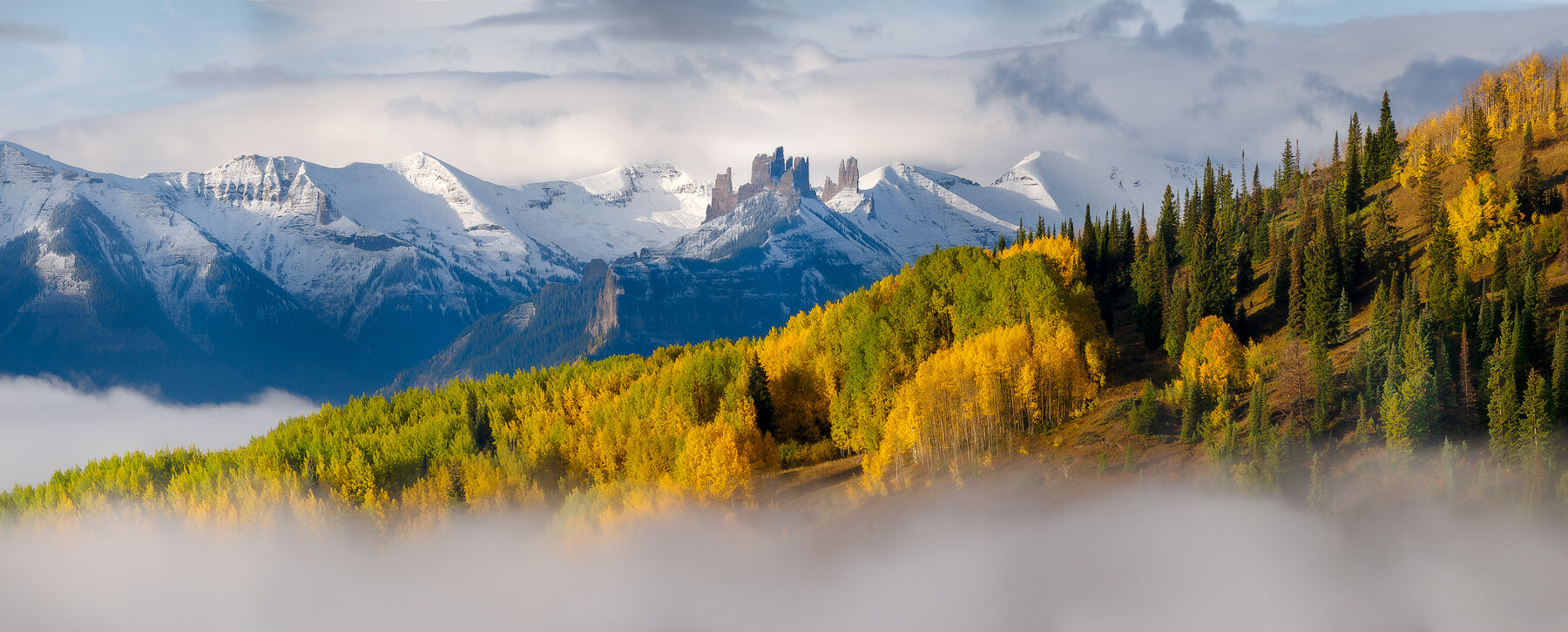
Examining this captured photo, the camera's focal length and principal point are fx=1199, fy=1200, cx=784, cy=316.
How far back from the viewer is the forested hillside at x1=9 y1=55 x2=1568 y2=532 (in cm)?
11631

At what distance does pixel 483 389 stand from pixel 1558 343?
143067mm

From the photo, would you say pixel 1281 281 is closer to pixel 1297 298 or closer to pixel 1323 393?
pixel 1297 298

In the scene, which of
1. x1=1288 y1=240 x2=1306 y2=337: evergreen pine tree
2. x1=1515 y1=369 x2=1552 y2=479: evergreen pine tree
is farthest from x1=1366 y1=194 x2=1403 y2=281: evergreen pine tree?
x1=1515 y1=369 x2=1552 y2=479: evergreen pine tree

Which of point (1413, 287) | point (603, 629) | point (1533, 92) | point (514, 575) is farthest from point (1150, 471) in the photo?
point (1533, 92)

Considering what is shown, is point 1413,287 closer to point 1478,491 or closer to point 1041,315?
point 1478,491

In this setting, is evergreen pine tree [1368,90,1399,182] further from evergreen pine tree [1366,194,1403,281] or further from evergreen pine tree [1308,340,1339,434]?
evergreen pine tree [1308,340,1339,434]

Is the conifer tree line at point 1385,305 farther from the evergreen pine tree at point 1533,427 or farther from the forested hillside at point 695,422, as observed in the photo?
the forested hillside at point 695,422

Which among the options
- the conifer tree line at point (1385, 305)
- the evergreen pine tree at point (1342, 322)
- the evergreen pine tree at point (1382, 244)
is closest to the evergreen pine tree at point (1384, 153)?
the conifer tree line at point (1385, 305)

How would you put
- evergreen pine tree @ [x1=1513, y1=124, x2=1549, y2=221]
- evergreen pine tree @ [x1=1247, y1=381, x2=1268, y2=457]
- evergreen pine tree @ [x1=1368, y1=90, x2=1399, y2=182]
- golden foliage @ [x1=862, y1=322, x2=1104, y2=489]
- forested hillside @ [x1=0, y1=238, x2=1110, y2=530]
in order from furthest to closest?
evergreen pine tree @ [x1=1368, y1=90, x2=1399, y2=182] → evergreen pine tree @ [x1=1513, y1=124, x2=1549, y2=221] → forested hillside @ [x1=0, y1=238, x2=1110, y2=530] → golden foliage @ [x1=862, y1=322, x2=1104, y2=489] → evergreen pine tree @ [x1=1247, y1=381, x2=1268, y2=457]

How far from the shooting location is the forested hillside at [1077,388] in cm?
11631

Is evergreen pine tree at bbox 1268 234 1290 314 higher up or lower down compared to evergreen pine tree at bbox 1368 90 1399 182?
lower down

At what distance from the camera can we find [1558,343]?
115 m

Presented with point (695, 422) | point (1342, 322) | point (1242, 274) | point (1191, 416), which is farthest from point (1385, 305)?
point (695, 422)

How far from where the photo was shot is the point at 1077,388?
133750 mm
